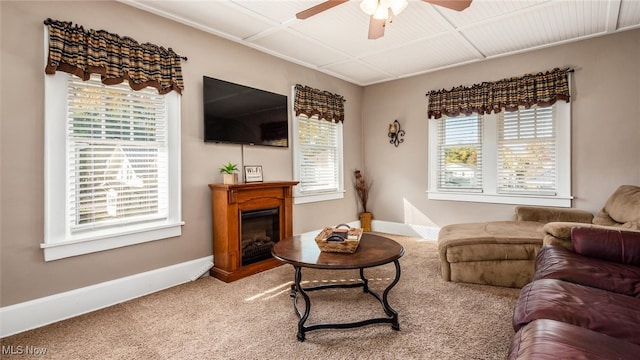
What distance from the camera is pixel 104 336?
2184 mm

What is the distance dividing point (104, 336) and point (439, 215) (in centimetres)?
429

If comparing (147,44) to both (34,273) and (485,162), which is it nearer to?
(34,273)

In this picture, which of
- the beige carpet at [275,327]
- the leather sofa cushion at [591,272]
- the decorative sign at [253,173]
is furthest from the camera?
the decorative sign at [253,173]

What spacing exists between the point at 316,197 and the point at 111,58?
2.97m

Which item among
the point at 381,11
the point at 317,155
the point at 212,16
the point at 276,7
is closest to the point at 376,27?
the point at 381,11

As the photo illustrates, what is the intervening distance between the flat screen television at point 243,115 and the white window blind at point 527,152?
2.95 meters

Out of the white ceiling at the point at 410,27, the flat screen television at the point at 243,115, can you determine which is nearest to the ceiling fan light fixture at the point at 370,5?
the white ceiling at the point at 410,27

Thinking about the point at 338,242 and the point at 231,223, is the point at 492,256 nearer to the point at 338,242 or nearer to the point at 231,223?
the point at 338,242

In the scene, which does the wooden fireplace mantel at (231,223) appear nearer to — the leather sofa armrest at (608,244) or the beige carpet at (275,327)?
the beige carpet at (275,327)

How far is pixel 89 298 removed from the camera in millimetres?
2572

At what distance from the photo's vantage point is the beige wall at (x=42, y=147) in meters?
2.24

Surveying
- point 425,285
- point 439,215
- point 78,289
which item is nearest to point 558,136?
point 439,215

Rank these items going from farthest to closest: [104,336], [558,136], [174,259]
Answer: [558,136]
[174,259]
[104,336]

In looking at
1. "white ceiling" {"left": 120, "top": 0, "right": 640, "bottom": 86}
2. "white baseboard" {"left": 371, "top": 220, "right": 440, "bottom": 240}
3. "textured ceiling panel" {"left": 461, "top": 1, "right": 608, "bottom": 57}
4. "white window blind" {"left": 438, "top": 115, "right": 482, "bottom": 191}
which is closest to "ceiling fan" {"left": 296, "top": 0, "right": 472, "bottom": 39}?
Result: "white ceiling" {"left": 120, "top": 0, "right": 640, "bottom": 86}
